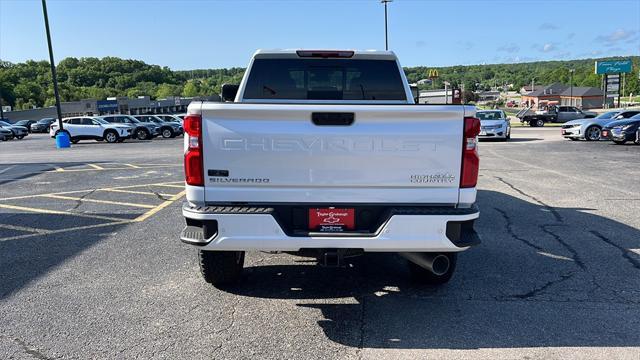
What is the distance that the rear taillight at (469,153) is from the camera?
359 cm

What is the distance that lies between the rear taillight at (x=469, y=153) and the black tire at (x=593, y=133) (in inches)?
849

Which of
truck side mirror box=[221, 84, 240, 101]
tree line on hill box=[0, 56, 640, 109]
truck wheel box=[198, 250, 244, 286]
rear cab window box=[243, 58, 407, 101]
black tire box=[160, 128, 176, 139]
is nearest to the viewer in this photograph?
truck wheel box=[198, 250, 244, 286]

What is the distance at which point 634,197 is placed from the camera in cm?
883

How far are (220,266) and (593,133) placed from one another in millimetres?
22399

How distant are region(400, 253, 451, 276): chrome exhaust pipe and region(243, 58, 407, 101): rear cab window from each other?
1.86 m

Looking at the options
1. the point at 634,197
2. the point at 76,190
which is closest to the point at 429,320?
the point at 634,197

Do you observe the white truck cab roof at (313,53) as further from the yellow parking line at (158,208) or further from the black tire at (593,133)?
the black tire at (593,133)

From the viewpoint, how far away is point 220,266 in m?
4.35

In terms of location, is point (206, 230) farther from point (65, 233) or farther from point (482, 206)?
point (482, 206)

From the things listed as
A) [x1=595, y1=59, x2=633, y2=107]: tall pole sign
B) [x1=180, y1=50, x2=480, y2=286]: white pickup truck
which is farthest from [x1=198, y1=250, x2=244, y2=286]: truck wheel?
[x1=595, y1=59, x2=633, y2=107]: tall pole sign

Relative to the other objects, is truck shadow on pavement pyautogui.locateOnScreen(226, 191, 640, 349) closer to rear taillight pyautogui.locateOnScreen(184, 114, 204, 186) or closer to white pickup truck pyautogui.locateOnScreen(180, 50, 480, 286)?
white pickup truck pyautogui.locateOnScreen(180, 50, 480, 286)

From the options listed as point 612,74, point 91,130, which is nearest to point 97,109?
point 91,130

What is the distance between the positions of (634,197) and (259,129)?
8035 millimetres

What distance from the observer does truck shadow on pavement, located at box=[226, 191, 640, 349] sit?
11.8 feet
